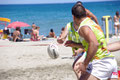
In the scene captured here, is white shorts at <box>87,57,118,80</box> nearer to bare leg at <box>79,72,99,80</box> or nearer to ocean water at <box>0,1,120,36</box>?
bare leg at <box>79,72,99,80</box>

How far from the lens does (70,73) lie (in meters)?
5.86

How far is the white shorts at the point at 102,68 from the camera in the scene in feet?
9.48

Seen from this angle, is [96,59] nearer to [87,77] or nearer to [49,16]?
[87,77]

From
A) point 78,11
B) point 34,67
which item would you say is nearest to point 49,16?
point 34,67

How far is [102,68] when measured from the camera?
289 cm

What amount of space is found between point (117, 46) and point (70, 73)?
8.98 feet

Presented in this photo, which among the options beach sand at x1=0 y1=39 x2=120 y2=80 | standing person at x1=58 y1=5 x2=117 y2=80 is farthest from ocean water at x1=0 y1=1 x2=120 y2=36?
standing person at x1=58 y1=5 x2=117 y2=80

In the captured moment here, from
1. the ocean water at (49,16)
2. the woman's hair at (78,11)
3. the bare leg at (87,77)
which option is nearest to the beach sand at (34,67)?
Result: the bare leg at (87,77)

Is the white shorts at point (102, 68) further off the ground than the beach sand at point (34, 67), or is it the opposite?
the white shorts at point (102, 68)

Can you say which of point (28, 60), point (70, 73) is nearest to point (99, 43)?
point (70, 73)

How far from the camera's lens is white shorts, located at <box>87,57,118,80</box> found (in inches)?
114

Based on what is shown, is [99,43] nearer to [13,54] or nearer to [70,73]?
[70,73]

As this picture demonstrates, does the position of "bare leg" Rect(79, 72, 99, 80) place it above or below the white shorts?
below

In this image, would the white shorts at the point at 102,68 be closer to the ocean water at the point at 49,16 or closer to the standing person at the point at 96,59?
the standing person at the point at 96,59
